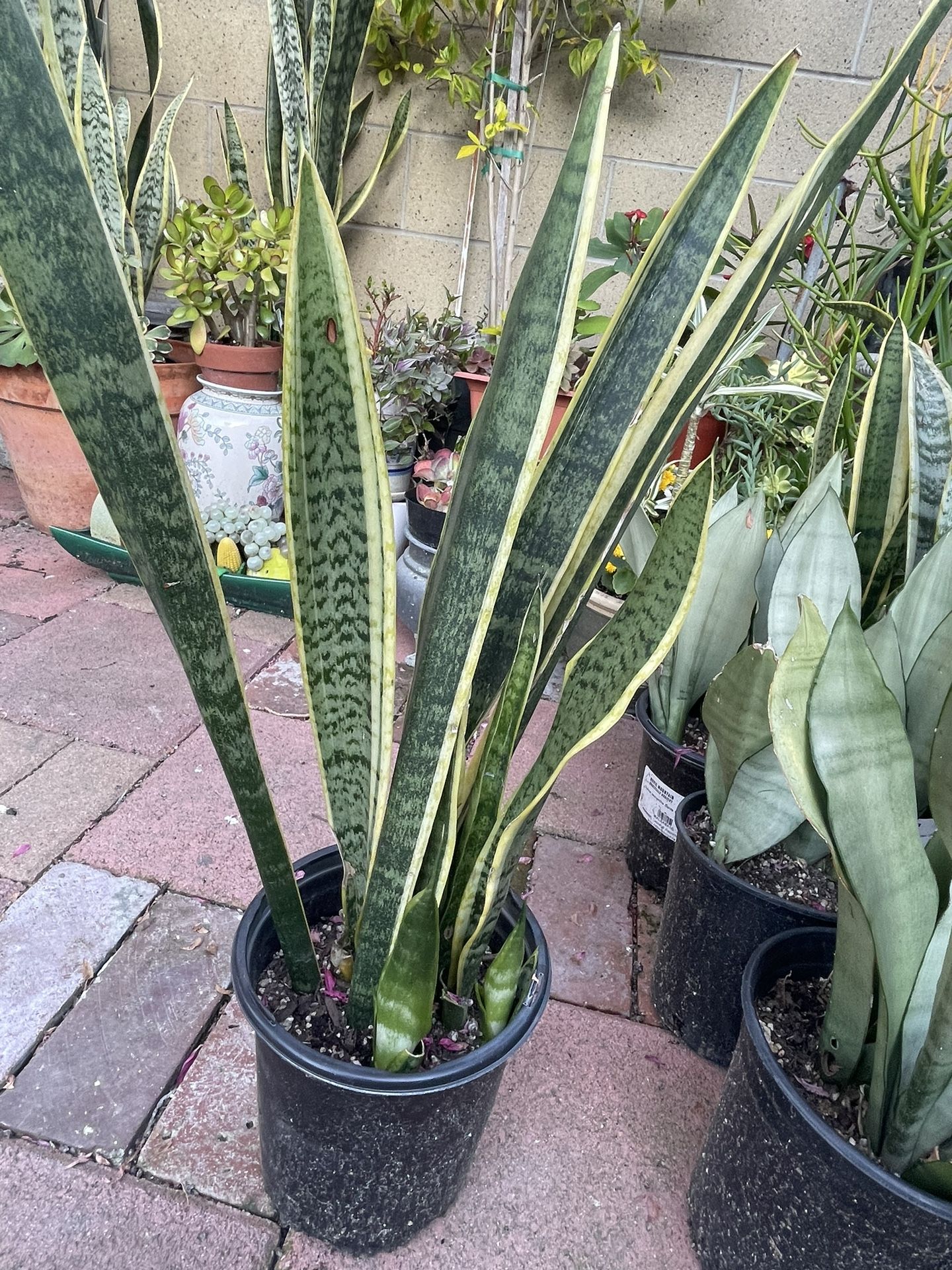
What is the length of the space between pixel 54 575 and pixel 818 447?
71.5 inches

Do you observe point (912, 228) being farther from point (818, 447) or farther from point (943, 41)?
point (943, 41)

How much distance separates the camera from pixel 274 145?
2.14 metres

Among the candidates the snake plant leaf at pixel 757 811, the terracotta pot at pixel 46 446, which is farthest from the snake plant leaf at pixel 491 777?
the terracotta pot at pixel 46 446

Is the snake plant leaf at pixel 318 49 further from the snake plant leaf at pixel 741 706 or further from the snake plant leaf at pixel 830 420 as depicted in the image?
the snake plant leaf at pixel 741 706

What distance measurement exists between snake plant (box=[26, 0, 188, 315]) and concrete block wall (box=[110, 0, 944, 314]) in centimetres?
26

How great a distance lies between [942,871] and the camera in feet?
2.24

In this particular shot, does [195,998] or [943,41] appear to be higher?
[943,41]

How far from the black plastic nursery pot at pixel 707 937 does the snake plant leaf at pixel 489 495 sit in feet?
1.61

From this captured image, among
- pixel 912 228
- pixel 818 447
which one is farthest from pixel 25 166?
pixel 912 228

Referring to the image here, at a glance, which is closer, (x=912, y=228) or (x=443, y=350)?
(x=912, y=228)

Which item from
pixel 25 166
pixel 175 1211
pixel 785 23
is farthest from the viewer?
pixel 785 23

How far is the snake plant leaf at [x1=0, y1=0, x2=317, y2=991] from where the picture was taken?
324 mm

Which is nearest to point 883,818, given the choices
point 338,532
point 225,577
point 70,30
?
point 338,532

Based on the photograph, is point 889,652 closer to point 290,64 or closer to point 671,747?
point 671,747
